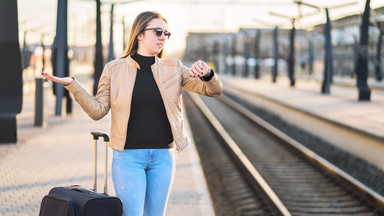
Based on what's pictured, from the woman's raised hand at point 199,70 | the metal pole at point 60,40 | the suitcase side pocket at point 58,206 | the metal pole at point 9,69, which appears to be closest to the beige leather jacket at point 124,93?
the woman's raised hand at point 199,70

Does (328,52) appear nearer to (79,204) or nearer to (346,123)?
(346,123)

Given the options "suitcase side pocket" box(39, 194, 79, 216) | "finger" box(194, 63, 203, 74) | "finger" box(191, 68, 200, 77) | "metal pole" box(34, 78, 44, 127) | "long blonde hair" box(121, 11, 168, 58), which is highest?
"long blonde hair" box(121, 11, 168, 58)

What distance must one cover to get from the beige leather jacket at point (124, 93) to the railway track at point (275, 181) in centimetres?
413

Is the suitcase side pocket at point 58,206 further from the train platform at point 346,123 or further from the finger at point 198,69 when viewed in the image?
the train platform at point 346,123

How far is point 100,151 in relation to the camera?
11945 millimetres

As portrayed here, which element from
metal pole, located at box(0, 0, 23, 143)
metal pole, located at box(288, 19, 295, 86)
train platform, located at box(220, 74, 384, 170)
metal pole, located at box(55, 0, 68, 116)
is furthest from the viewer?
metal pole, located at box(288, 19, 295, 86)

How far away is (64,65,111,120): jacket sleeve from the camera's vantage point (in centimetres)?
372

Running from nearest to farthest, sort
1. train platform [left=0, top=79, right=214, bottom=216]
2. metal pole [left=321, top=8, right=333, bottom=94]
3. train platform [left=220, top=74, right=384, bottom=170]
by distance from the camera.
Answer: train platform [left=0, top=79, right=214, bottom=216]
train platform [left=220, top=74, right=384, bottom=170]
metal pole [left=321, top=8, right=333, bottom=94]

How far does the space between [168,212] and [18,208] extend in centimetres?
173

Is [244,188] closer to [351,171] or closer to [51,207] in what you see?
[351,171]

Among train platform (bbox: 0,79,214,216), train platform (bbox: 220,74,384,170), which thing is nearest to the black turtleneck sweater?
train platform (bbox: 0,79,214,216)

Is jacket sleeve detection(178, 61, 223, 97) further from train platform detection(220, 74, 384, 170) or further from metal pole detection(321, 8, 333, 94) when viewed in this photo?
metal pole detection(321, 8, 333, 94)

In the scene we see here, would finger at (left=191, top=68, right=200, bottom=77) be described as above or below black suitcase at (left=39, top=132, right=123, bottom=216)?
above

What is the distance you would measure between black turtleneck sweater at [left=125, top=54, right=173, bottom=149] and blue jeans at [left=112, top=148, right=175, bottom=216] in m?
0.05
